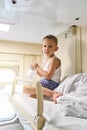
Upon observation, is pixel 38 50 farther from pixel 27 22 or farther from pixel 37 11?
pixel 37 11

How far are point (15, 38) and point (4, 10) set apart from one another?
38.9 inches

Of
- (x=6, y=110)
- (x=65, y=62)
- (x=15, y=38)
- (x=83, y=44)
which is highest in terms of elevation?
(x=15, y=38)

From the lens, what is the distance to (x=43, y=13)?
1.13m

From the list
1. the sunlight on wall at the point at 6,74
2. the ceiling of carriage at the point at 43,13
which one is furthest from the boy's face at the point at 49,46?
the sunlight on wall at the point at 6,74

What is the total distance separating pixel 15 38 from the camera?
2100 millimetres

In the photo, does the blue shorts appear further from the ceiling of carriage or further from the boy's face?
the ceiling of carriage

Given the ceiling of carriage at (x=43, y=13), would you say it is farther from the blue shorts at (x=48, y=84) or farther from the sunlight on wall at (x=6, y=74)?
the sunlight on wall at (x=6, y=74)

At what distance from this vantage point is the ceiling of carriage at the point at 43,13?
1.00 metres

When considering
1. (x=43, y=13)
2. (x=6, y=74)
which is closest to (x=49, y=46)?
(x=43, y=13)

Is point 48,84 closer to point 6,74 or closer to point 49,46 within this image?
point 49,46

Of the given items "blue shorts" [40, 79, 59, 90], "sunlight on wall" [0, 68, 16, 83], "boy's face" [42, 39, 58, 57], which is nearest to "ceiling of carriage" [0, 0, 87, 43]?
"boy's face" [42, 39, 58, 57]

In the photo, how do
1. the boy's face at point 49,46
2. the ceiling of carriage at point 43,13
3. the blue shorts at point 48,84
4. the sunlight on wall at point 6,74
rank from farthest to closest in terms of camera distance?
the sunlight on wall at point 6,74 < the boy's face at point 49,46 < the blue shorts at point 48,84 < the ceiling of carriage at point 43,13

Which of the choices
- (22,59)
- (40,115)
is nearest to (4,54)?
(22,59)

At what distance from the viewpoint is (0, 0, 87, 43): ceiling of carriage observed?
3.29ft
